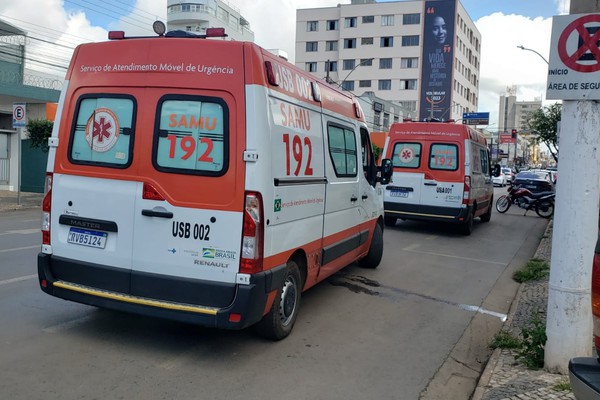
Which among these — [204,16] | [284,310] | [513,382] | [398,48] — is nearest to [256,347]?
[284,310]

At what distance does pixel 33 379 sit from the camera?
3.99m

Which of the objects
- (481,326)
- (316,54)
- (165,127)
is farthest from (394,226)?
(316,54)

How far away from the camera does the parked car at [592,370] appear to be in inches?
97.6

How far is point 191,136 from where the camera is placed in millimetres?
4516

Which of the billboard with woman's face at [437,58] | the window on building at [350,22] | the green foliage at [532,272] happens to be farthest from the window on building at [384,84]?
the green foliage at [532,272]

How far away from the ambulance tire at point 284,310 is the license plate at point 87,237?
1.61 m

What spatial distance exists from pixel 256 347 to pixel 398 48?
76.7 meters

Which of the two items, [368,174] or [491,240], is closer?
[368,174]

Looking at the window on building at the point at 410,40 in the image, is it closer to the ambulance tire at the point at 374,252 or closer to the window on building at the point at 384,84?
the window on building at the point at 384,84

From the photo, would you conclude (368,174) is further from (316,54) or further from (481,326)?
(316,54)

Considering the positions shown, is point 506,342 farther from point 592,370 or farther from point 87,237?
point 87,237

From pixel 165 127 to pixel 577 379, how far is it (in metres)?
3.53

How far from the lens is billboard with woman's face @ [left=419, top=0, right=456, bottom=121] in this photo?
74.4 meters

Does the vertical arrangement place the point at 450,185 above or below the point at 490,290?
above
